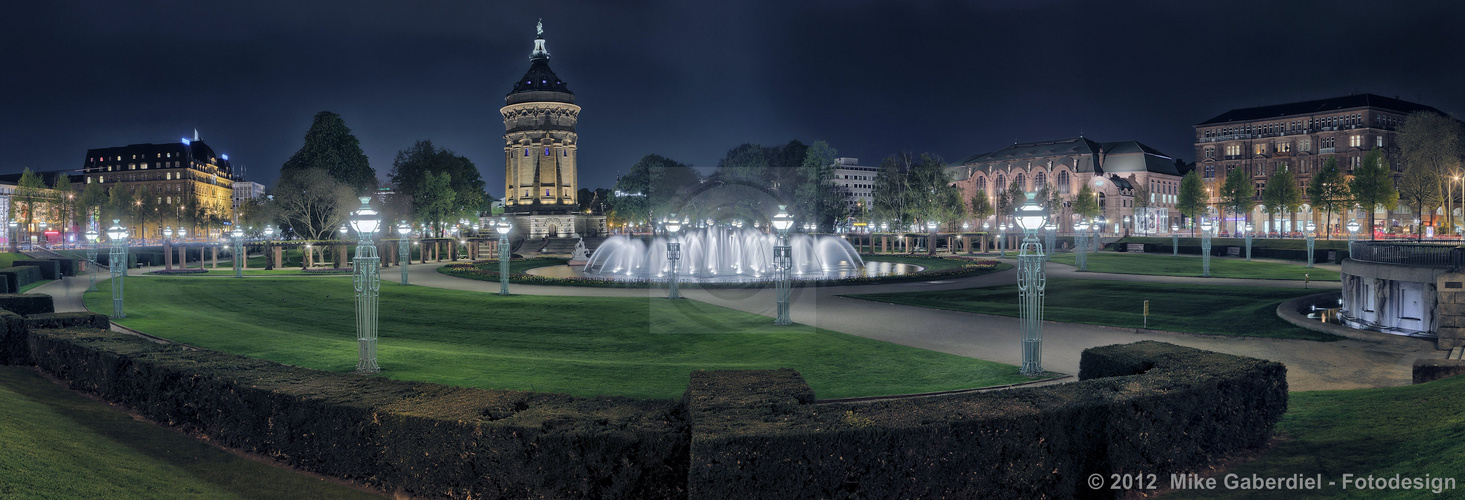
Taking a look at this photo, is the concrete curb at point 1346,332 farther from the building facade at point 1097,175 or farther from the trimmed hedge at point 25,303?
the building facade at point 1097,175

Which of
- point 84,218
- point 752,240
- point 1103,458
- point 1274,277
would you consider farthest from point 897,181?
point 84,218

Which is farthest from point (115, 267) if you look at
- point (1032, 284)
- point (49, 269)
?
point (1032, 284)

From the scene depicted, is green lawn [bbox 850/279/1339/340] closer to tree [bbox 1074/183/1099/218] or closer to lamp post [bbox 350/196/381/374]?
lamp post [bbox 350/196/381/374]

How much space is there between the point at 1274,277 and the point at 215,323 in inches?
1806

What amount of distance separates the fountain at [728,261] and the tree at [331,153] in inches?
1172

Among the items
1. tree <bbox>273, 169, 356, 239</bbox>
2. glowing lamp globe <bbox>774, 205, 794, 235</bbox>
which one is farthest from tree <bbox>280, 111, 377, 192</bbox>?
glowing lamp globe <bbox>774, 205, 794, 235</bbox>

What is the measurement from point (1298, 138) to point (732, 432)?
143 meters

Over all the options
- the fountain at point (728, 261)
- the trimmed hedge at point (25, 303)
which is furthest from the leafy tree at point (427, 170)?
the trimmed hedge at point (25, 303)

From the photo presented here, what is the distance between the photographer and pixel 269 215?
65375 mm

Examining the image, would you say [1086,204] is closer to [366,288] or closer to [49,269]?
[366,288]

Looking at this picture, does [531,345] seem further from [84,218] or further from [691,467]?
[84,218]

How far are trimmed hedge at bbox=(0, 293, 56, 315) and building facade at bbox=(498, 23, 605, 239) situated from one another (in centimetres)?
6626

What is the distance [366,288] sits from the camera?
552 inches

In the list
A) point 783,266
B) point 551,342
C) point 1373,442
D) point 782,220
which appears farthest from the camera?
point 782,220
